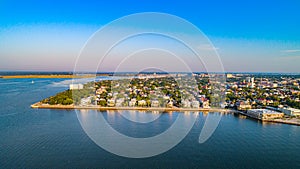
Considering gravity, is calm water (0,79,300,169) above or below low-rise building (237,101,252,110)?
below

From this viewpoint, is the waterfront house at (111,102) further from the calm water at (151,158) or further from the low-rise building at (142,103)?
the calm water at (151,158)

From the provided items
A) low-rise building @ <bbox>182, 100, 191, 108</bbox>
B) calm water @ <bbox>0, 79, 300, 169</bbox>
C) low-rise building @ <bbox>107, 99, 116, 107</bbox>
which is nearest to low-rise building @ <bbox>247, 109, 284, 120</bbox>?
calm water @ <bbox>0, 79, 300, 169</bbox>

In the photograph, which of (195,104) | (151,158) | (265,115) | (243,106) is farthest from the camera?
(243,106)

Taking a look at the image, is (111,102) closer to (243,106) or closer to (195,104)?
(195,104)

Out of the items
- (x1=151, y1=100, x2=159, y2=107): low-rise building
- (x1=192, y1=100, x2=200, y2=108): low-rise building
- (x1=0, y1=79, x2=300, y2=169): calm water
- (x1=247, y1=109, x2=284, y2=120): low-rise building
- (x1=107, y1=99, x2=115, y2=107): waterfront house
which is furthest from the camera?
(x1=151, y1=100, x2=159, y2=107): low-rise building

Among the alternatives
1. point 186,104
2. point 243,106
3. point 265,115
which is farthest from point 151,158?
point 243,106

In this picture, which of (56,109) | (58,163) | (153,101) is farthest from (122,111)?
(58,163)

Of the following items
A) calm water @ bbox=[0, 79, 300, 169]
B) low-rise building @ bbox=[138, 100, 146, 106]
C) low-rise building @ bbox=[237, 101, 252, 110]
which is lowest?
calm water @ bbox=[0, 79, 300, 169]

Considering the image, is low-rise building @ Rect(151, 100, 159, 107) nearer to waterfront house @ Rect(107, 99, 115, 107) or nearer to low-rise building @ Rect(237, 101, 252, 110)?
waterfront house @ Rect(107, 99, 115, 107)
